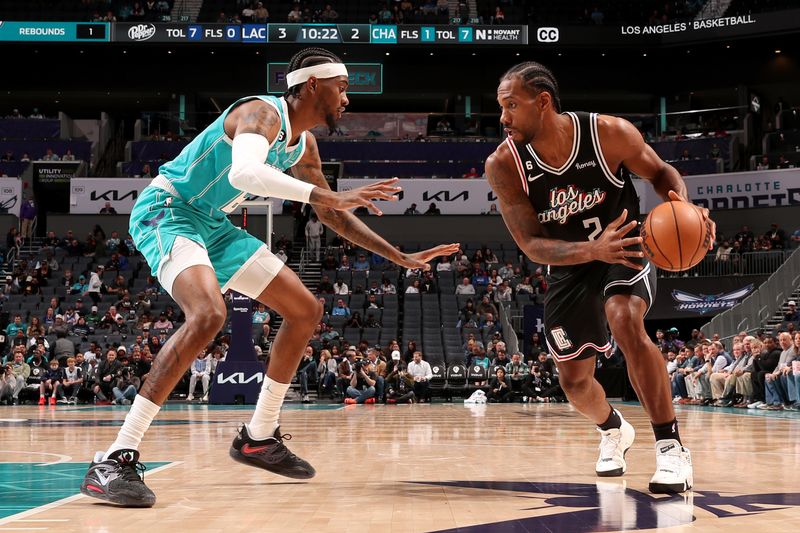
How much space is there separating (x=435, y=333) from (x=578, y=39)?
1490 cm

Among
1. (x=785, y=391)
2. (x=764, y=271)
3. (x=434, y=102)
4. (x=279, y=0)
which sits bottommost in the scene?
(x=785, y=391)

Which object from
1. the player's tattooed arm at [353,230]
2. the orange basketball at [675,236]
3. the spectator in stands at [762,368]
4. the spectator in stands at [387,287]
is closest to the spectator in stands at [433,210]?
the spectator in stands at [387,287]

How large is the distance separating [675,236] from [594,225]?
2.26 feet

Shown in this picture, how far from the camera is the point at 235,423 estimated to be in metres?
10.5

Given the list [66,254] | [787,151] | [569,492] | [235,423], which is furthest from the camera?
[787,151]

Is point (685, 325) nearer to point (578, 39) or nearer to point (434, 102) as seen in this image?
point (578, 39)

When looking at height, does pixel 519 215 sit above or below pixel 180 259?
above

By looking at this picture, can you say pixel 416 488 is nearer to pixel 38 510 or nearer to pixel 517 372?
pixel 38 510

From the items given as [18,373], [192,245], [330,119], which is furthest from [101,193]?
[192,245]

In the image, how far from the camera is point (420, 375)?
19.1 meters

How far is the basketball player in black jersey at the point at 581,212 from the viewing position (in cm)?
436

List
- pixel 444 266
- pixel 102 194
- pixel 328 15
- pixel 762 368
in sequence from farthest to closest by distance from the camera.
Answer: pixel 328 15, pixel 102 194, pixel 444 266, pixel 762 368

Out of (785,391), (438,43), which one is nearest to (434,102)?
(438,43)

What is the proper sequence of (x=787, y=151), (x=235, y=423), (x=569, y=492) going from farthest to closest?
(x=787, y=151), (x=235, y=423), (x=569, y=492)
